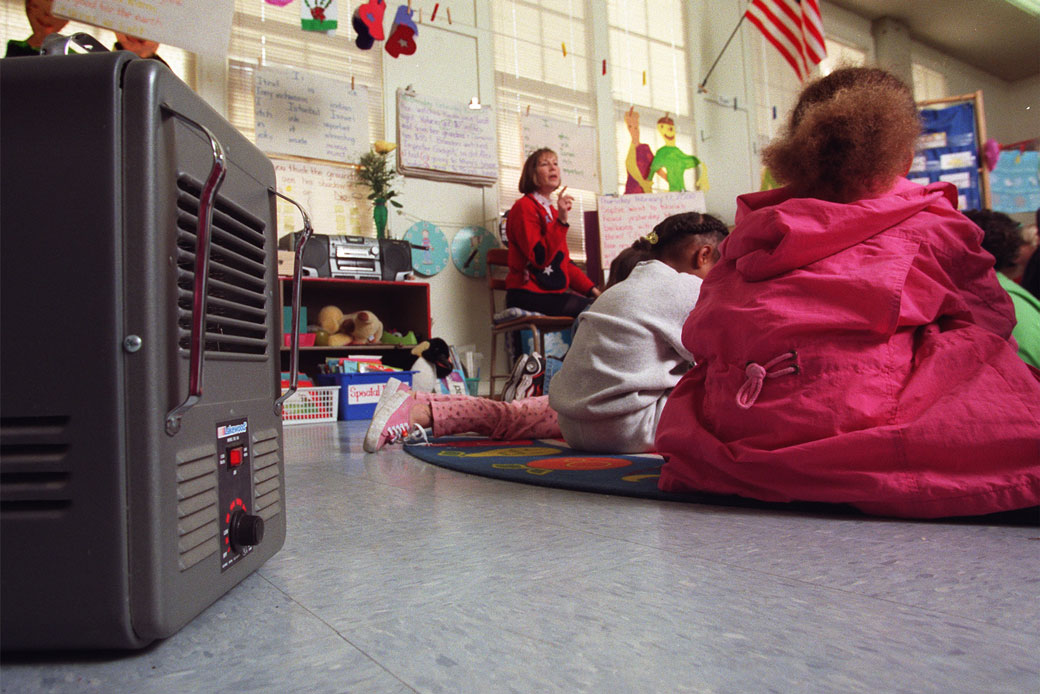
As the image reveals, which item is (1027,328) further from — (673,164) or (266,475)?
(673,164)

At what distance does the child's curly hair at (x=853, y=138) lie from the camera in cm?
102

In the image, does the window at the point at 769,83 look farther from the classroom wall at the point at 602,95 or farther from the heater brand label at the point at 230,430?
the heater brand label at the point at 230,430

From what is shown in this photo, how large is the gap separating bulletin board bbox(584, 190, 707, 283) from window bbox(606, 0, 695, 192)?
54 centimetres

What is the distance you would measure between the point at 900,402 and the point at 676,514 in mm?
324

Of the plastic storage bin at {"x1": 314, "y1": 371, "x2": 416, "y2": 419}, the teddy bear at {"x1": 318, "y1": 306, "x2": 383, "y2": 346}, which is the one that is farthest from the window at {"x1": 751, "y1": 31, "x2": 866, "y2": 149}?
the plastic storage bin at {"x1": 314, "y1": 371, "x2": 416, "y2": 419}

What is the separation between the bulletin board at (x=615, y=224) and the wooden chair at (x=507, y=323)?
1.96 feet

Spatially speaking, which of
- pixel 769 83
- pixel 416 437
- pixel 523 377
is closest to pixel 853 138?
pixel 416 437

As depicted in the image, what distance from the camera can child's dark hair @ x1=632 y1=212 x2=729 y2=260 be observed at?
1.85 metres

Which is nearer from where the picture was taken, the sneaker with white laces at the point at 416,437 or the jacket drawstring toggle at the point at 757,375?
the jacket drawstring toggle at the point at 757,375

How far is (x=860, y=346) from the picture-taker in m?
0.97

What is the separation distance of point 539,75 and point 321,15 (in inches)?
61.1

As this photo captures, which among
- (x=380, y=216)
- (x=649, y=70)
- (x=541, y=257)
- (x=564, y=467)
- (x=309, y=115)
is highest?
(x=649, y=70)

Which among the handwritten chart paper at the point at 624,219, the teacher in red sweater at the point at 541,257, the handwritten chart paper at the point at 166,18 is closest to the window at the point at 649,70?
the handwritten chart paper at the point at 624,219

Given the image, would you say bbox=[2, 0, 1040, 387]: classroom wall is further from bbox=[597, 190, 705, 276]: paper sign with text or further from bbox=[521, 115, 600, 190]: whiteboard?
bbox=[597, 190, 705, 276]: paper sign with text
